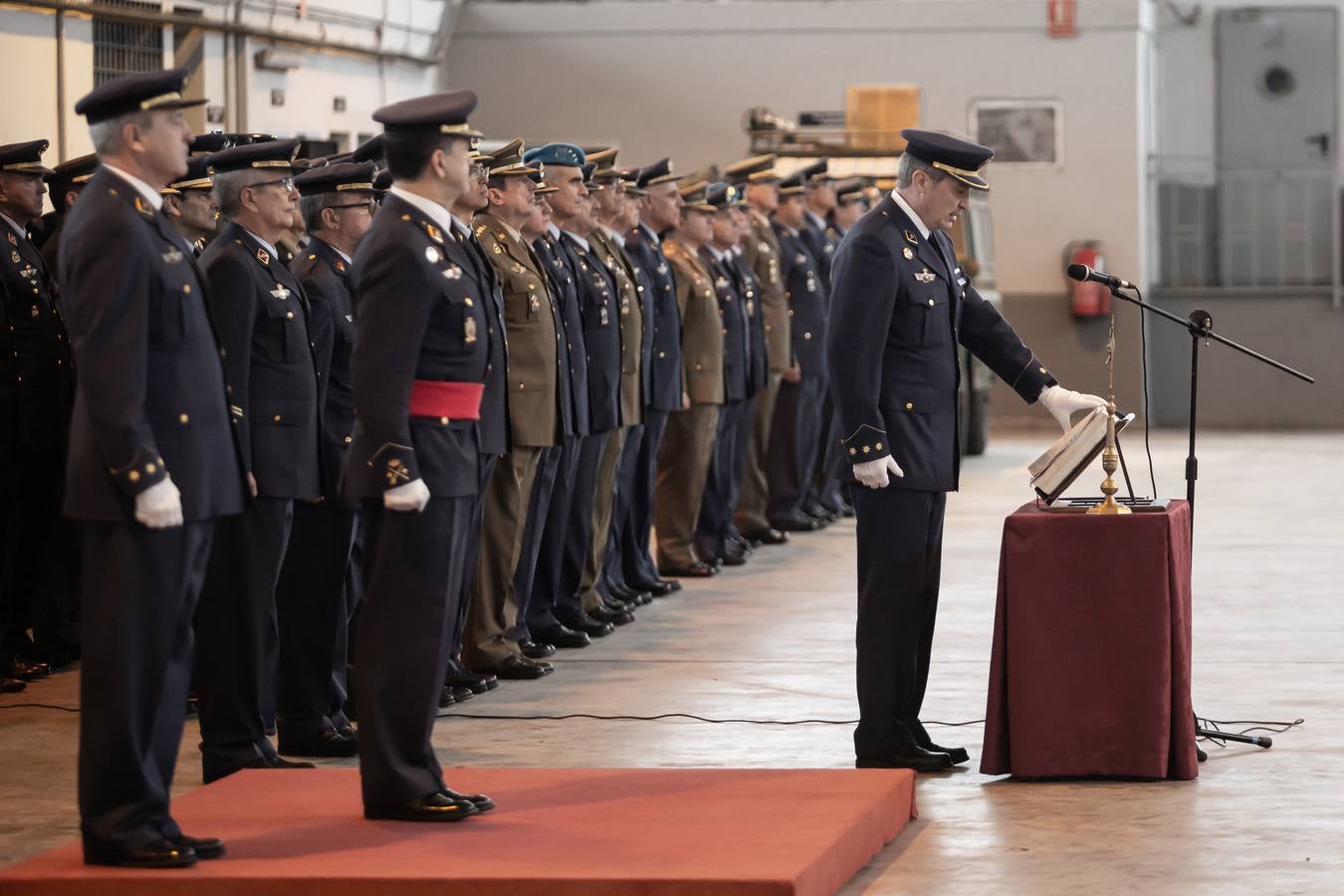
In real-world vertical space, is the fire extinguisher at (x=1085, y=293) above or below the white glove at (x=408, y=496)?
above

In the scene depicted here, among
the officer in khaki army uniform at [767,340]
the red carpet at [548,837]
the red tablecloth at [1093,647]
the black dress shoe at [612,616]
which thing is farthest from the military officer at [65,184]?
the officer in khaki army uniform at [767,340]

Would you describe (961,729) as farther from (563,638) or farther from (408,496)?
(408,496)

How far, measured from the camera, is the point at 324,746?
19.3 ft

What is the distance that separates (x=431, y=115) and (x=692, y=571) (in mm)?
5106

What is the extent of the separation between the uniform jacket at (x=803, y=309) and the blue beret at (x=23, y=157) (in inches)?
179

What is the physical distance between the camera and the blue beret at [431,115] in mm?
4559

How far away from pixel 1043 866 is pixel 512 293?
3011 mm

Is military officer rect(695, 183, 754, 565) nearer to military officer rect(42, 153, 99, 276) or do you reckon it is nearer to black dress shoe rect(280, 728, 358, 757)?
military officer rect(42, 153, 99, 276)

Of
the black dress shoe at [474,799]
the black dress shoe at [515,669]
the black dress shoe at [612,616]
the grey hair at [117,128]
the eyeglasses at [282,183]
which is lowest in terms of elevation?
the black dress shoe at [474,799]

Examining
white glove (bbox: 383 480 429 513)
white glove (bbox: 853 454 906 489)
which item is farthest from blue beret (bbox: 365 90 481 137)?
white glove (bbox: 853 454 906 489)

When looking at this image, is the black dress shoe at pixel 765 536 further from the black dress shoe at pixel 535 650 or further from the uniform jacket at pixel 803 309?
the black dress shoe at pixel 535 650

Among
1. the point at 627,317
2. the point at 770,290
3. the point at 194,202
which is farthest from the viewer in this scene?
the point at 770,290

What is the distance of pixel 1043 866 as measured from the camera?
15.1ft

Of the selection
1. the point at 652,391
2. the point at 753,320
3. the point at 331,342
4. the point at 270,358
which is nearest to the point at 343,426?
the point at 331,342
